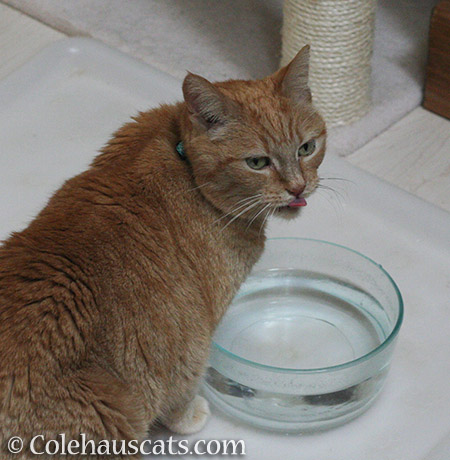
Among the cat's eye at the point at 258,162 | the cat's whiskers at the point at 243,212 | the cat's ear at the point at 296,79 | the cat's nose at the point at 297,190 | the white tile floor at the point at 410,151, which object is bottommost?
the white tile floor at the point at 410,151

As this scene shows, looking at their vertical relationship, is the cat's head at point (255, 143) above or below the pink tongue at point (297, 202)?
above

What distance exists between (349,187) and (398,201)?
4.5 inches

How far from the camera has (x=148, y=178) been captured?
46.8 inches

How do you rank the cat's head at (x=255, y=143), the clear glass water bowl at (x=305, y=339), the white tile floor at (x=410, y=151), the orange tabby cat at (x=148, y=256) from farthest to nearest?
the white tile floor at (x=410, y=151) < the clear glass water bowl at (x=305, y=339) < the cat's head at (x=255, y=143) < the orange tabby cat at (x=148, y=256)

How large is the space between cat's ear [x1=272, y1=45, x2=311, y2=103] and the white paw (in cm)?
52

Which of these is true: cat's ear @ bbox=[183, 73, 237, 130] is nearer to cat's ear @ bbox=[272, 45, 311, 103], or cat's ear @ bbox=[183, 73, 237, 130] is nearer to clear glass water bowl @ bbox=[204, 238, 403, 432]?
cat's ear @ bbox=[272, 45, 311, 103]

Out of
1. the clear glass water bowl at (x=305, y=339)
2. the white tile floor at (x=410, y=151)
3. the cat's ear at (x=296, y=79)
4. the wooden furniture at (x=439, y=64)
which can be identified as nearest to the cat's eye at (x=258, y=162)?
the cat's ear at (x=296, y=79)

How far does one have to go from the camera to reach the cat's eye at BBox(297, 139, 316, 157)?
1196 millimetres

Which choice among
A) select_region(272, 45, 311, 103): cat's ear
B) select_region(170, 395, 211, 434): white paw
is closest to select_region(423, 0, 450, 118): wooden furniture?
select_region(272, 45, 311, 103): cat's ear

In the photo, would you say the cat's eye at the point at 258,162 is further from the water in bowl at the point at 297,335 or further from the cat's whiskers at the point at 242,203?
the water in bowl at the point at 297,335

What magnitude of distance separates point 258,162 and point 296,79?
14cm

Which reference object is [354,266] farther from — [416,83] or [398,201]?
[416,83]

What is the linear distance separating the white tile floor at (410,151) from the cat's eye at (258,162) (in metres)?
0.79

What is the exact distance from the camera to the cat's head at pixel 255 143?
1150mm
